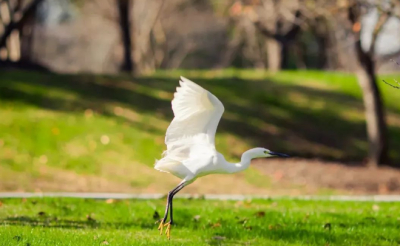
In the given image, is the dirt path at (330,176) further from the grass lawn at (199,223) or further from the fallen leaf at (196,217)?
the fallen leaf at (196,217)

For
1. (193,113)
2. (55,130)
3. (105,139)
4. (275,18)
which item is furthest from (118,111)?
(193,113)

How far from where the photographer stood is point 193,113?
7074mm

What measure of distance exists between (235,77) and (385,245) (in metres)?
14.0

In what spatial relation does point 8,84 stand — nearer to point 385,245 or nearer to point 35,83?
point 35,83

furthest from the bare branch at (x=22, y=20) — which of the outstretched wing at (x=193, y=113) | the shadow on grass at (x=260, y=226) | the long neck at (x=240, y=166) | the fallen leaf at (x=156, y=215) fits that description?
the long neck at (x=240, y=166)

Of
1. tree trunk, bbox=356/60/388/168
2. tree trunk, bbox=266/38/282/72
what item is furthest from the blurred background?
tree trunk, bbox=266/38/282/72

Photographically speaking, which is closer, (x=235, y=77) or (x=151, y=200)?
(x=151, y=200)

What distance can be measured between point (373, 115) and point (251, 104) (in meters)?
4.14

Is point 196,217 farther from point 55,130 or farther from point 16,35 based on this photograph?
point 16,35

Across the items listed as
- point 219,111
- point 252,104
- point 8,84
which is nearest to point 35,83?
point 8,84

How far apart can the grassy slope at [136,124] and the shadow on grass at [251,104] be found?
A: 30mm

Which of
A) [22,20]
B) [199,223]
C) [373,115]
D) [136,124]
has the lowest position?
[136,124]

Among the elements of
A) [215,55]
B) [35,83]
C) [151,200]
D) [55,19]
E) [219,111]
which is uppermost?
[219,111]

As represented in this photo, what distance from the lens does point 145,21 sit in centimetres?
3678
